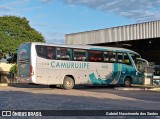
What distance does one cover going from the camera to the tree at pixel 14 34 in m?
49.7

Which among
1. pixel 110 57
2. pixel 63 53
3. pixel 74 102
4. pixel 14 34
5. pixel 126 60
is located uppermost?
pixel 14 34

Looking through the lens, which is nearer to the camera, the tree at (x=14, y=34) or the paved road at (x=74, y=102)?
the paved road at (x=74, y=102)

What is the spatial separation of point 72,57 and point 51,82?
7.52ft

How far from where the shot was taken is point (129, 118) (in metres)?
10.5

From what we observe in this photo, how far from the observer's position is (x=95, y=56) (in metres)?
28.2

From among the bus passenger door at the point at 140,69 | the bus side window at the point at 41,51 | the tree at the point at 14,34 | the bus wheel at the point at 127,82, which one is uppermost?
the tree at the point at 14,34

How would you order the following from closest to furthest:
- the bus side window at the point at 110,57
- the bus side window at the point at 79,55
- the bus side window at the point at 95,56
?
the bus side window at the point at 79,55 → the bus side window at the point at 95,56 → the bus side window at the point at 110,57

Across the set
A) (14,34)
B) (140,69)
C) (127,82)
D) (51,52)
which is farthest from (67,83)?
(14,34)

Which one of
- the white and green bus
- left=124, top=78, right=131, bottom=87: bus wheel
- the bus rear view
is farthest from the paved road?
left=124, top=78, right=131, bottom=87: bus wheel

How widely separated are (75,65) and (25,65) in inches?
130

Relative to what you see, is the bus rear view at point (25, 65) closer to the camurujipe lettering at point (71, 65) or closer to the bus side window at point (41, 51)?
the bus side window at point (41, 51)

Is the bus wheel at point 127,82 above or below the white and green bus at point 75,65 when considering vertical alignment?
below

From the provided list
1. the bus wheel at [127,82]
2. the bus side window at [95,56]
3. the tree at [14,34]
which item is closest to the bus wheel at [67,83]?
the bus side window at [95,56]

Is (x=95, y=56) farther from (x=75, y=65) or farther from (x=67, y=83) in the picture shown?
(x=67, y=83)
